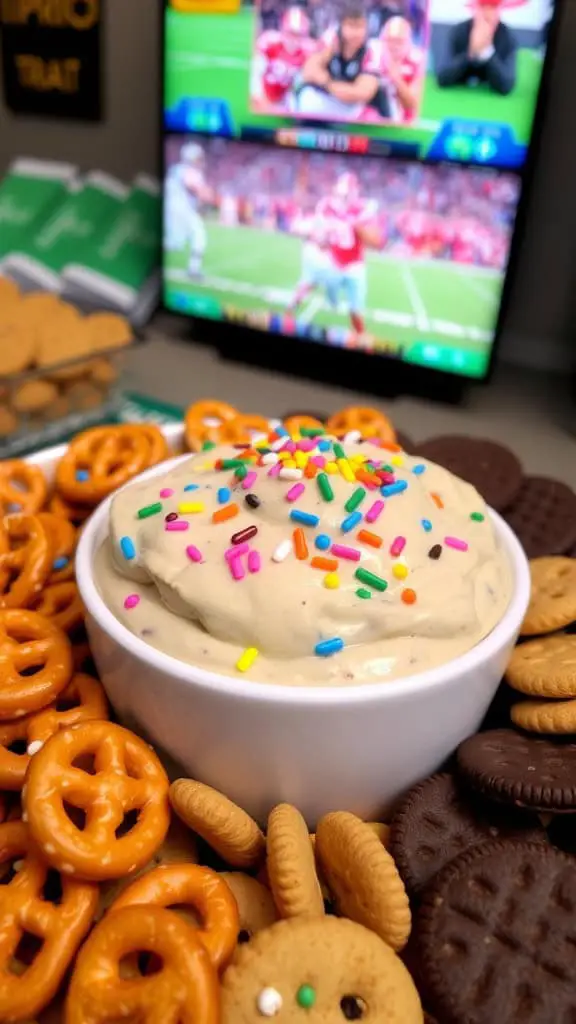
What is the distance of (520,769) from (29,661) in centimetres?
48

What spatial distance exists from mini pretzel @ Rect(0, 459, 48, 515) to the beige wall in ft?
5.03

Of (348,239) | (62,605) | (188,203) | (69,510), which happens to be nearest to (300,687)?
(62,605)

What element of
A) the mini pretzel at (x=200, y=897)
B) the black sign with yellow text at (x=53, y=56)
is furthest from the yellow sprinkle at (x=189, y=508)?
the black sign with yellow text at (x=53, y=56)

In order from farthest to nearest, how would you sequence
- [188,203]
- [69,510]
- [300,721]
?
1. [188,203]
2. [69,510]
3. [300,721]

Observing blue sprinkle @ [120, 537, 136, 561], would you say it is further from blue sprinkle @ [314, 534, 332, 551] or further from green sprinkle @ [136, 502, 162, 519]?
blue sprinkle @ [314, 534, 332, 551]

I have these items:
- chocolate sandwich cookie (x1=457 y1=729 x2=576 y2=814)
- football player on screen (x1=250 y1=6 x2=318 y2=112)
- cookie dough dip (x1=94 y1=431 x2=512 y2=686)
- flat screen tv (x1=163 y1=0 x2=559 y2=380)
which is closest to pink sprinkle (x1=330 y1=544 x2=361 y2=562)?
cookie dough dip (x1=94 y1=431 x2=512 y2=686)

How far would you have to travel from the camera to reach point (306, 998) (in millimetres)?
618

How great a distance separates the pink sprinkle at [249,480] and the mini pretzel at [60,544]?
277 millimetres

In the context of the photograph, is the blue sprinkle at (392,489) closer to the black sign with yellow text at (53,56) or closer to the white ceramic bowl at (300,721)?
the white ceramic bowl at (300,721)

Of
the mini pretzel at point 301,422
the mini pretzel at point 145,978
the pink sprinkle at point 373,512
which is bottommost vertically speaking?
the mini pretzel at point 145,978

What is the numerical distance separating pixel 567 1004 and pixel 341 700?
28cm

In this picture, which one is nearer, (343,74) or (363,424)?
(363,424)

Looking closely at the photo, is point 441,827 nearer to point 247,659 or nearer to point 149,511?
point 247,659

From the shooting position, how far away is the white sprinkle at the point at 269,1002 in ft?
2.01
